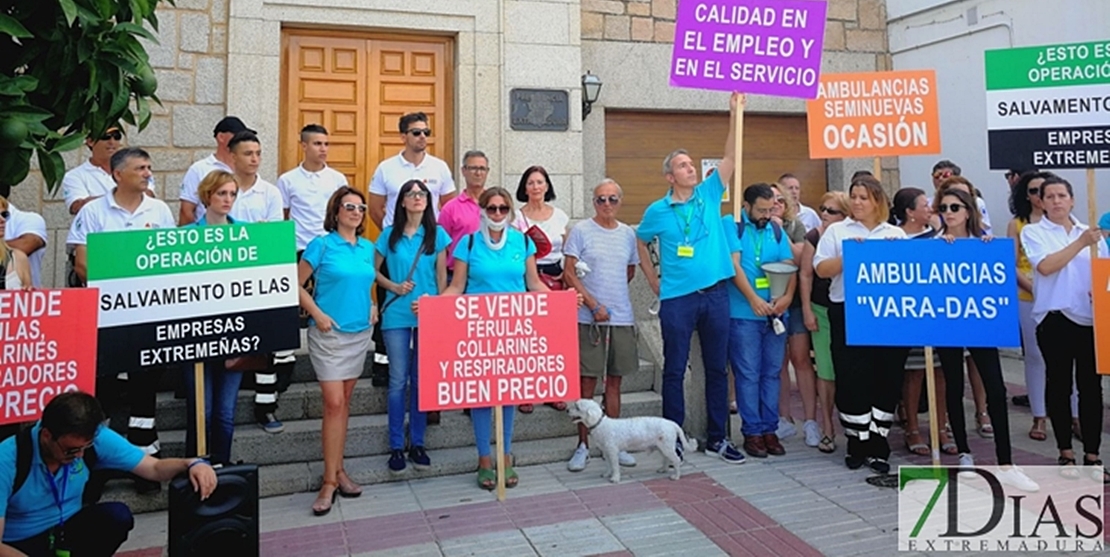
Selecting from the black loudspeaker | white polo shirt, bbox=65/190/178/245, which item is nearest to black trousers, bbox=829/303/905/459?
the black loudspeaker

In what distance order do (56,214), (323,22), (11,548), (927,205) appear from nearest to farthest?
(11,548) < (927,205) < (56,214) < (323,22)

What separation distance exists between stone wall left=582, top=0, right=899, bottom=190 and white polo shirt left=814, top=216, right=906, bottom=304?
177 inches

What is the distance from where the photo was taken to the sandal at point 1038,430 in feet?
17.6

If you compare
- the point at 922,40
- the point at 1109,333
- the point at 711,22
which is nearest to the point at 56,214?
the point at 711,22

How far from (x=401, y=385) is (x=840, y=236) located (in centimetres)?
320

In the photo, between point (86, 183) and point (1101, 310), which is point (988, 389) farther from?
point (86, 183)

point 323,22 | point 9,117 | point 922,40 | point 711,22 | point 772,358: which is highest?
point 922,40

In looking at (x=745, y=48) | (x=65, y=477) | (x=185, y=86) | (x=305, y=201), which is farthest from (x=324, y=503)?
(x=185, y=86)

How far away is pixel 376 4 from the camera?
735cm

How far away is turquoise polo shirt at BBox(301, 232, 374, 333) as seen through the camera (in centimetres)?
437

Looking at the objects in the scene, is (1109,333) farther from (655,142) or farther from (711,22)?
(655,142)

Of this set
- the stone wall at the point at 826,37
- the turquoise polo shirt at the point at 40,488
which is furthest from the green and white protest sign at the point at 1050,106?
the turquoise polo shirt at the point at 40,488

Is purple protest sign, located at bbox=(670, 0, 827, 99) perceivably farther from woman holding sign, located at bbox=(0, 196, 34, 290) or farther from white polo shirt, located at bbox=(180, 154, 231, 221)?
woman holding sign, located at bbox=(0, 196, 34, 290)

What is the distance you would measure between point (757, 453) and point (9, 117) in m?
4.69
